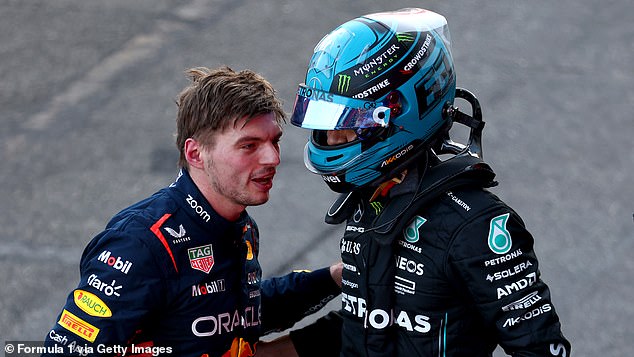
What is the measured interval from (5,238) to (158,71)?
2389mm

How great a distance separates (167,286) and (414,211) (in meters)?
1.03

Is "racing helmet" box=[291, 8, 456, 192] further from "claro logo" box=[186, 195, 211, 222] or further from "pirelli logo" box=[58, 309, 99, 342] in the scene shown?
"pirelli logo" box=[58, 309, 99, 342]

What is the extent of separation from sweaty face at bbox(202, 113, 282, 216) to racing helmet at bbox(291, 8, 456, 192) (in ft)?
0.99

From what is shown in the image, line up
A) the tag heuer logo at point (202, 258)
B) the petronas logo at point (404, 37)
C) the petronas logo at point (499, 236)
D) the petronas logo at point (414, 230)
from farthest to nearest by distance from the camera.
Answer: the tag heuer logo at point (202, 258) < the petronas logo at point (404, 37) < the petronas logo at point (414, 230) < the petronas logo at point (499, 236)

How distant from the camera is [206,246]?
376cm

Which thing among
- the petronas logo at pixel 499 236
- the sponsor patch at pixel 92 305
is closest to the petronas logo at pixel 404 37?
the petronas logo at pixel 499 236

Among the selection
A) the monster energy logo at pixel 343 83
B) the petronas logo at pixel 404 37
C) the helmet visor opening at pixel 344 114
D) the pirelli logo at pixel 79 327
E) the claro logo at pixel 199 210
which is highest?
the petronas logo at pixel 404 37

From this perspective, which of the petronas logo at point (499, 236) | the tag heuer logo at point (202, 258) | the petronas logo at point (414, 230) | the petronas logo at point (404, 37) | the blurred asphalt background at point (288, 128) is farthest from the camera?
the blurred asphalt background at point (288, 128)

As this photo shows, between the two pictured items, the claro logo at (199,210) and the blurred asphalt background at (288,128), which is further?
the blurred asphalt background at (288,128)

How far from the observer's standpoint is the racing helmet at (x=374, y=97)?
3.41 meters

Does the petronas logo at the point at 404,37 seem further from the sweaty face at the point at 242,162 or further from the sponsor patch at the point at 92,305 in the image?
the sponsor patch at the point at 92,305

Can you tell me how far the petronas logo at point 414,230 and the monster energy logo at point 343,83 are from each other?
0.55 meters

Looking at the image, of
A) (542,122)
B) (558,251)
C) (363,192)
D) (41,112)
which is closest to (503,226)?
(363,192)

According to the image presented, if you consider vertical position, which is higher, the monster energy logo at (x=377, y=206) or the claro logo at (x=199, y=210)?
the monster energy logo at (x=377, y=206)
